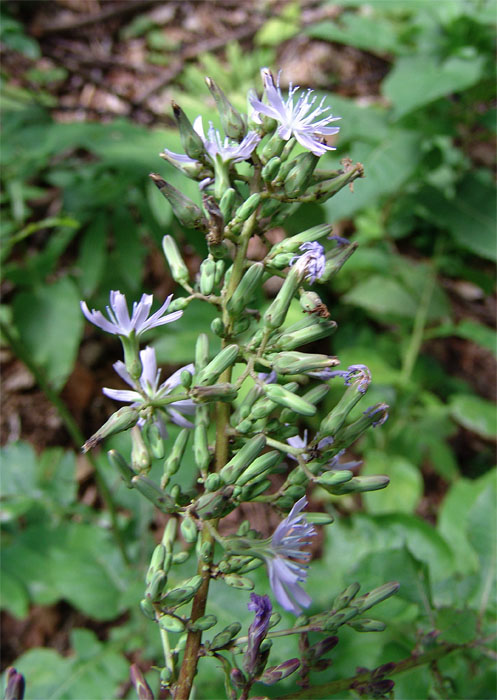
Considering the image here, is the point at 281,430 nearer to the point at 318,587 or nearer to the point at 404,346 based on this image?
the point at 318,587

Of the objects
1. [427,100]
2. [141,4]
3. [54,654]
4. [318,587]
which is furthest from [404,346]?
[141,4]

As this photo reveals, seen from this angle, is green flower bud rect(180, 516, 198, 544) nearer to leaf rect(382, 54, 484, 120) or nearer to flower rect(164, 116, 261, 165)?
flower rect(164, 116, 261, 165)

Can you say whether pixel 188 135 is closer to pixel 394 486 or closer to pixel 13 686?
pixel 13 686

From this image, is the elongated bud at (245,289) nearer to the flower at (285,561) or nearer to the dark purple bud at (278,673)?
the flower at (285,561)

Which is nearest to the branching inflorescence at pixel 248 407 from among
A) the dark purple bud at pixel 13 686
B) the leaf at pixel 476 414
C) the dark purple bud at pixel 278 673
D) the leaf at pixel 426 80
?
the dark purple bud at pixel 278 673

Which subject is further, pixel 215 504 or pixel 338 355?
pixel 338 355

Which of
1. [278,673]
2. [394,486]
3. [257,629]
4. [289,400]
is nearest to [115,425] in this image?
[289,400]
